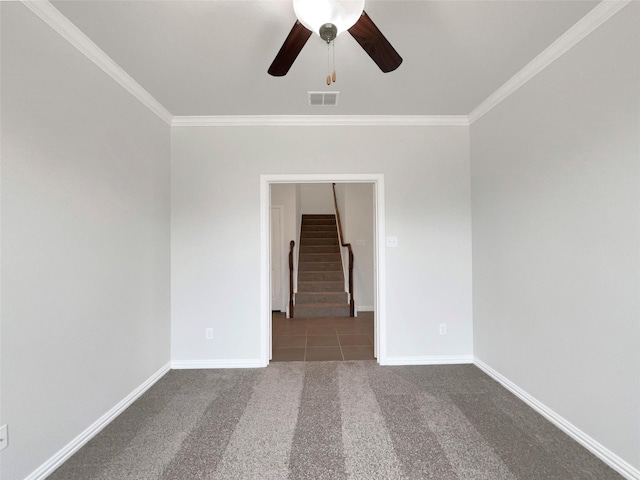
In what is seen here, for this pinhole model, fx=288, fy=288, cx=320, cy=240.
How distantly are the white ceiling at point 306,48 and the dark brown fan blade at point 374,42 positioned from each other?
344 mm

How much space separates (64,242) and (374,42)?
200 cm

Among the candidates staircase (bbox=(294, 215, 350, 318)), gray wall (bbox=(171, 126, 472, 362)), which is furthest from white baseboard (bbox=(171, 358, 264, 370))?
staircase (bbox=(294, 215, 350, 318))

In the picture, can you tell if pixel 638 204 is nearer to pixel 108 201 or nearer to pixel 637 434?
pixel 637 434

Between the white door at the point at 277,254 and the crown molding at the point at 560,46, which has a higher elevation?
the crown molding at the point at 560,46

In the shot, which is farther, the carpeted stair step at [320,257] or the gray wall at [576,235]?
the carpeted stair step at [320,257]

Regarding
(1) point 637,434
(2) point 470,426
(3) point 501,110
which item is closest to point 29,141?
(2) point 470,426

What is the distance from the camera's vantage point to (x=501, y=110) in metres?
2.46

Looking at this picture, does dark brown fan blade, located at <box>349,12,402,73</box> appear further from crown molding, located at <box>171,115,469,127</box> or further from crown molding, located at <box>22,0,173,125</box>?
crown molding, located at <box>22,0,173,125</box>

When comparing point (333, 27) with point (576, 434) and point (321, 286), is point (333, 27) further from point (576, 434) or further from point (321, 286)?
point (321, 286)

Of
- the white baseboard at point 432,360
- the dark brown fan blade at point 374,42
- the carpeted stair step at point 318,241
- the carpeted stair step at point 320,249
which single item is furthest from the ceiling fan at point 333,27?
the carpeted stair step at point 318,241

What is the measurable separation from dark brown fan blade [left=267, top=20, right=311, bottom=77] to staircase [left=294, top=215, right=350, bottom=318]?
3973mm

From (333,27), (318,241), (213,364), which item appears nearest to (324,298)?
(318,241)

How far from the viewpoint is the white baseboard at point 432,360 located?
2.91m

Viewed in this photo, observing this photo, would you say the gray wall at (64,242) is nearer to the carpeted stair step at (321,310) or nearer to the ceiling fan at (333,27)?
the ceiling fan at (333,27)
